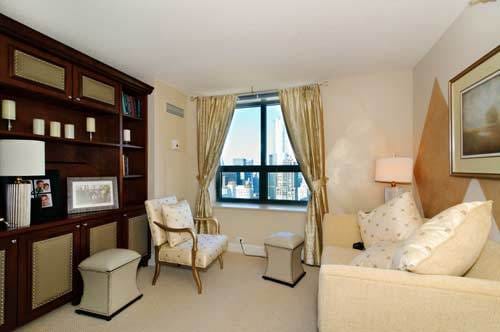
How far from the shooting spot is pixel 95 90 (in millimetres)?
2549

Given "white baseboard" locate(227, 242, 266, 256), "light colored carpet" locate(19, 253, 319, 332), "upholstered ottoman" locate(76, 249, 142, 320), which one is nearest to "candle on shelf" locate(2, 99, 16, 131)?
"upholstered ottoman" locate(76, 249, 142, 320)

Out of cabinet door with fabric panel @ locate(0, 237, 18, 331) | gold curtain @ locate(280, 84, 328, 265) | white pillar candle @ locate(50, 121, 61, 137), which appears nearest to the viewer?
cabinet door with fabric panel @ locate(0, 237, 18, 331)

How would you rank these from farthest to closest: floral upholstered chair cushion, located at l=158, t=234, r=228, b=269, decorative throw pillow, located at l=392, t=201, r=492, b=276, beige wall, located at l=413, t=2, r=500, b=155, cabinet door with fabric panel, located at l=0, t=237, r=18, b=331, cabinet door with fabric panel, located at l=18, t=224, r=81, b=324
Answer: floral upholstered chair cushion, located at l=158, t=234, r=228, b=269
cabinet door with fabric panel, located at l=18, t=224, r=81, b=324
cabinet door with fabric panel, located at l=0, t=237, r=18, b=331
beige wall, located at l=413, t=2, r=500, b=155
decorative throw pillow, located at l=392, t=201, r=492, b=276

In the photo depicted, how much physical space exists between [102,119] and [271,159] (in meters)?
2.30

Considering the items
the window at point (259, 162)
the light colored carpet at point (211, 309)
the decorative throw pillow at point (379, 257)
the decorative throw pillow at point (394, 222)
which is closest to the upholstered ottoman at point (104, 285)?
the light colored carpet at point (211, 309)

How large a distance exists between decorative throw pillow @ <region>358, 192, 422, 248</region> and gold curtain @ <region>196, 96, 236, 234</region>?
7.23ft

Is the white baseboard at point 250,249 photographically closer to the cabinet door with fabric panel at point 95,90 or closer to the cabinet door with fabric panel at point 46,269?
the cabinet door with fabric panel at point 46,269

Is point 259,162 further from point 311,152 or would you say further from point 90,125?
point 90,125

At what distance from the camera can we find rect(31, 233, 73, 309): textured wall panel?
1.97m

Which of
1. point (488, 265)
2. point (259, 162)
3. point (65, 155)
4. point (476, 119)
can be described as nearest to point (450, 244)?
point (488, 265)

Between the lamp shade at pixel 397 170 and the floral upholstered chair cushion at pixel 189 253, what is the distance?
196 centimetres

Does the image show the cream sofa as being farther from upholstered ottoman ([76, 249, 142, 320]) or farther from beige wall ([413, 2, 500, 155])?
upholstered ottoman ([76, 249, 142, 320])

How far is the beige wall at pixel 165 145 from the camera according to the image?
325 centimetres

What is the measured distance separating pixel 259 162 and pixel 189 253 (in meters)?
1.80
